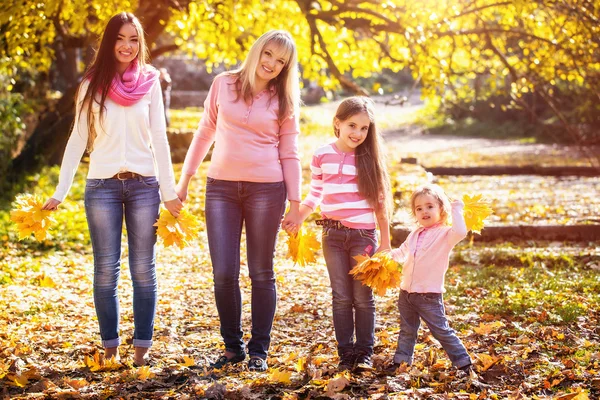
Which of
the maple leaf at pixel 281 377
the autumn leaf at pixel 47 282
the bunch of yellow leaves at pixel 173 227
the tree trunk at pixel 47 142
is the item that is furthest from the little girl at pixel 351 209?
the tree trunk at pixel 47 142

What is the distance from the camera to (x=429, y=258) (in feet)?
14.3

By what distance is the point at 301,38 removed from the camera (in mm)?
12273

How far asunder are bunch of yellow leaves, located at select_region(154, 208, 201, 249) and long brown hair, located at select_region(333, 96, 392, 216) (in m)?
1.00

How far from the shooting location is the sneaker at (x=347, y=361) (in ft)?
14.6

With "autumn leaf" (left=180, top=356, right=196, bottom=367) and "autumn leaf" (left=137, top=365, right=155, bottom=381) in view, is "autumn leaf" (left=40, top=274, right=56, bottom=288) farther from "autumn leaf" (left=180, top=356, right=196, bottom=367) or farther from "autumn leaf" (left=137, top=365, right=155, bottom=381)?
"autumn leaf" (left=137, top=365, right=155, bottom=381)

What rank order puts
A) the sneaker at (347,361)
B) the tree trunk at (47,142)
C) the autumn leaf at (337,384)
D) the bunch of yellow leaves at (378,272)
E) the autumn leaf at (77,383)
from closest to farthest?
the autumn leaf at (337,384) < the autumn leaf at (77,383) < the bunch of yellow leaves at (378,272) < the sneaker at (347,361) < the tree trunk at (47,142)

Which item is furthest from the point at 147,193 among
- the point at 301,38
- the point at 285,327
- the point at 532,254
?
the point at 301,38

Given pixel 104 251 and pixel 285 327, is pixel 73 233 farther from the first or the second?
pixel 104 251

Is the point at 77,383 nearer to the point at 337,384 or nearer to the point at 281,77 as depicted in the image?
the point at 337,384

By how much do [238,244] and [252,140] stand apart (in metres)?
0.60

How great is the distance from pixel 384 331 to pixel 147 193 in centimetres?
204

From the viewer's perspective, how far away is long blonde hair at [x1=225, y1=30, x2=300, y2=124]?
433 cm

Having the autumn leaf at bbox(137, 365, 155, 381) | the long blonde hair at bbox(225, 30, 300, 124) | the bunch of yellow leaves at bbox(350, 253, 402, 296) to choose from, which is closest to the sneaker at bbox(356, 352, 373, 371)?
the bunch of yellow leaves at bbox(350, 253, 402, 296)

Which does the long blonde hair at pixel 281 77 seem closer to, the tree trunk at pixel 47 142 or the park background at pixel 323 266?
the park background at pixel 323 266
